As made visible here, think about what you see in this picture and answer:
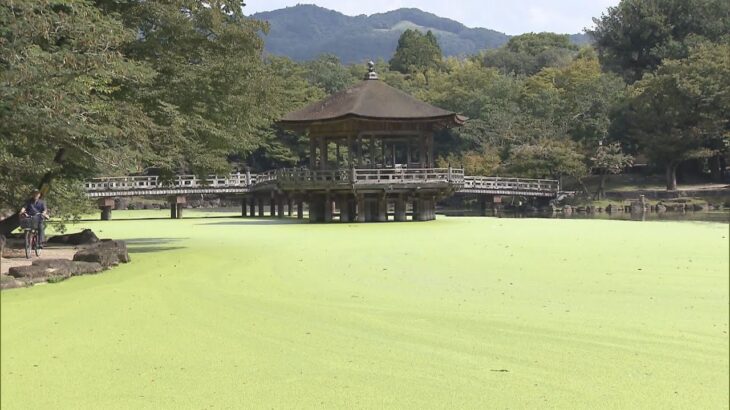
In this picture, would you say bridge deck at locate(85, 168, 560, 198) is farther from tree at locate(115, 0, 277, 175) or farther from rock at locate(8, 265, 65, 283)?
rock at locate(8, 265, 65, 283)

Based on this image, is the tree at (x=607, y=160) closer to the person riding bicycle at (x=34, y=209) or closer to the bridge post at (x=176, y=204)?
the bridge post at (x=176, y=204)

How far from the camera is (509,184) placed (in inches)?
1374

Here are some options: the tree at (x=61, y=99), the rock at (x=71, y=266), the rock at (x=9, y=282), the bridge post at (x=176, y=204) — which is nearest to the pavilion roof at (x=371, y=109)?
the bridge post at (x=176, y=204)

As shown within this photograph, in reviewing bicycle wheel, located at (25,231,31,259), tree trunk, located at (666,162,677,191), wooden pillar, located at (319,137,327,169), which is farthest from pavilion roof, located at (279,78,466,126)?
tree trunk, located at (666,162,677,191)

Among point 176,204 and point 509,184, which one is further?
point 509,184

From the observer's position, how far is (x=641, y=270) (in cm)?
863

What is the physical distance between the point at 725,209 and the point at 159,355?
32.5 meters

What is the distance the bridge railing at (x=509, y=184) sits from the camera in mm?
31953

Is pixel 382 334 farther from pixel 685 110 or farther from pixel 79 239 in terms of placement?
pixel 685 110

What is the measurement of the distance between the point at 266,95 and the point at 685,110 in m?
28.3

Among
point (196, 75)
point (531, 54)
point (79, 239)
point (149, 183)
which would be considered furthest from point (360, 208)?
point (531, 54)

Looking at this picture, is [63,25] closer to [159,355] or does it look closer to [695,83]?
[159,355]

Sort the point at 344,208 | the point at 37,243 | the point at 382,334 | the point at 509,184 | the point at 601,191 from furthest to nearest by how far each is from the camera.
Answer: the point at 601,191, the point at 509,184, the point at 344,208, the point at 37,243, the point at 382,334

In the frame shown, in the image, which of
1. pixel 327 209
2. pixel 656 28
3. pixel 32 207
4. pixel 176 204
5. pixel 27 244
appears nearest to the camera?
pixel 32 207
